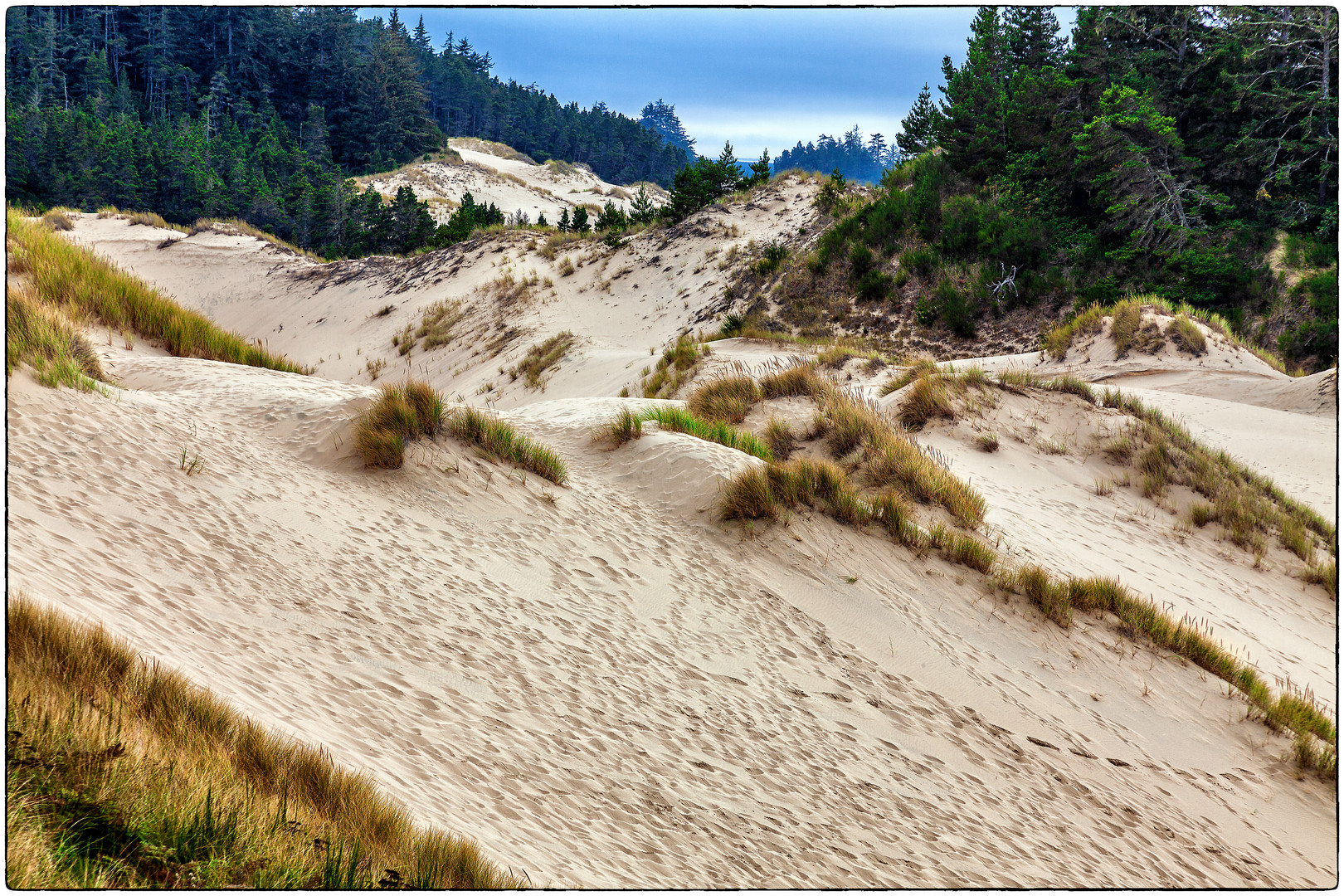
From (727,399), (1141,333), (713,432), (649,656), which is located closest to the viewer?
(649,656)

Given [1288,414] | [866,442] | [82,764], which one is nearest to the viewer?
[82,764]

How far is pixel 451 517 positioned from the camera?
498 cm

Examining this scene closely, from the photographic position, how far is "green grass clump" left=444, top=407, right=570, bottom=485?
231 inches

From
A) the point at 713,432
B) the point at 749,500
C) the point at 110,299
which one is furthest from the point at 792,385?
the point at 110,299

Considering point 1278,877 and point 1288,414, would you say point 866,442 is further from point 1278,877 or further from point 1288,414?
point 1288,414

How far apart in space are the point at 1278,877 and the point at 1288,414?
11.1 m

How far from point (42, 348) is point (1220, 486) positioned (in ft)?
38.1

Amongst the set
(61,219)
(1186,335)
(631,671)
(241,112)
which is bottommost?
(631,671)

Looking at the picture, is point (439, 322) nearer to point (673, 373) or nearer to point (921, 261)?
point (673, 373)

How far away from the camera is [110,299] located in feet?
24.1

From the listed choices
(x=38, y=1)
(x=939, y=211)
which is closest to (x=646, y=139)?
(x=939, y=211)

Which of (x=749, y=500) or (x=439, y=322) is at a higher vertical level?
(x=439, y=322)

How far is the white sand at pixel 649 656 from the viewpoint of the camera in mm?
2871

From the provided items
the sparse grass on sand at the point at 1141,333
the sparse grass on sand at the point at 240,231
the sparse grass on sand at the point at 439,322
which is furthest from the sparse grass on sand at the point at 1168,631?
the sparse grass on sand at the point at 240,231
